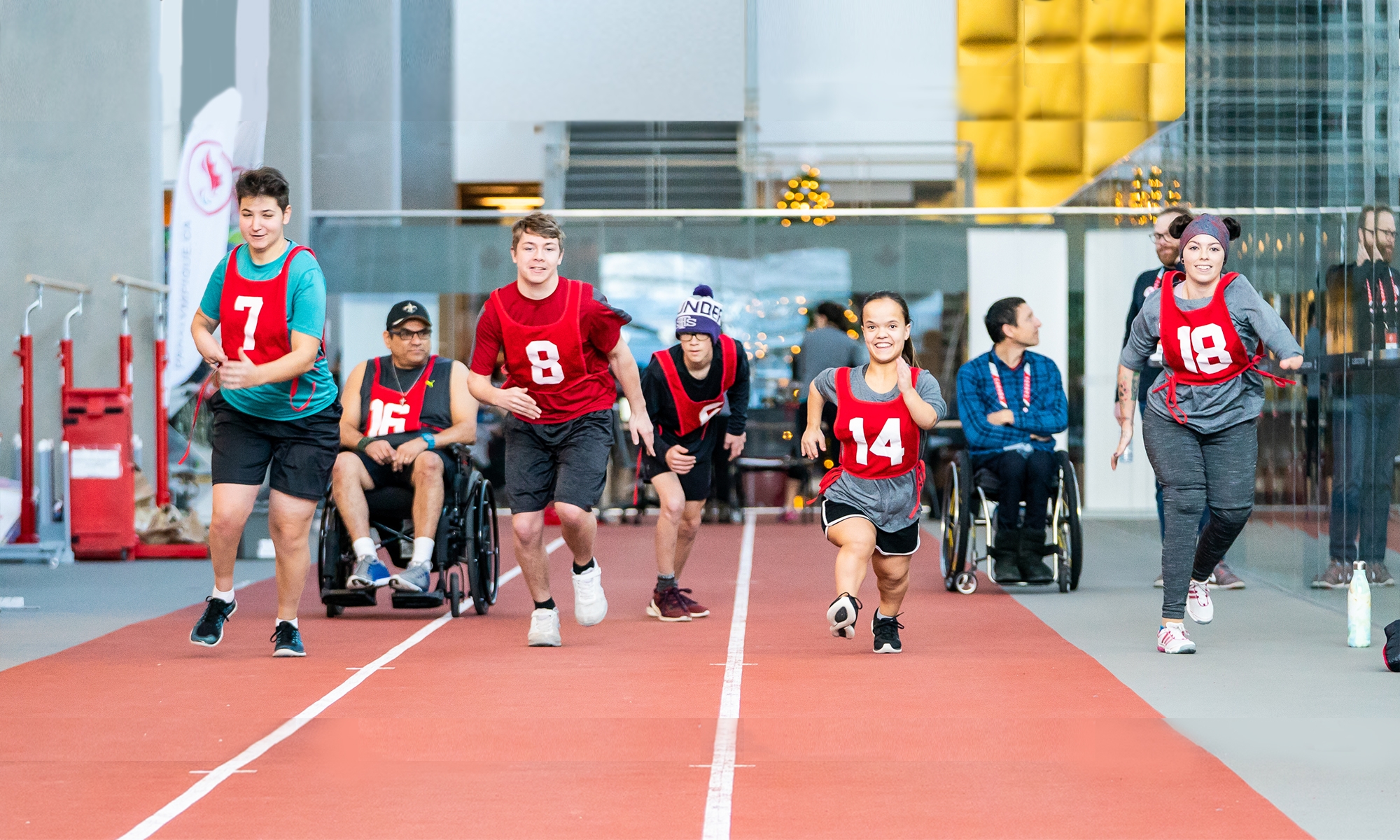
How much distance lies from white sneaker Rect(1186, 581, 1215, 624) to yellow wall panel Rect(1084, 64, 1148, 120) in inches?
377

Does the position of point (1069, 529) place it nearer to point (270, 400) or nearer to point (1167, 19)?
point (270, 400)

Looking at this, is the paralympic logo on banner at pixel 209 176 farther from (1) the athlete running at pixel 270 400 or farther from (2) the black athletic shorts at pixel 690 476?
(1) the athlete running at pixel 270 400

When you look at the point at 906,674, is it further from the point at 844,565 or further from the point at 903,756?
the point at 903,756

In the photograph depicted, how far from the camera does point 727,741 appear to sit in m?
4.75

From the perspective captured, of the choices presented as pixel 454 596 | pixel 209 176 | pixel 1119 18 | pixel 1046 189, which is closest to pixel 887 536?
pixel 454 596

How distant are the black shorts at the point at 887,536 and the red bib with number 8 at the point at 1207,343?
1.21 m

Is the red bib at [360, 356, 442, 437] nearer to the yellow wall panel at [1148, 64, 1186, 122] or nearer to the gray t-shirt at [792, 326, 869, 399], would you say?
the gray t-shirt at [792, 326, 869, 399]

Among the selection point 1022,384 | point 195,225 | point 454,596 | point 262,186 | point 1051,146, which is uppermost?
point 1051,146

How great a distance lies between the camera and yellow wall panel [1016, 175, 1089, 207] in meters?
16.3

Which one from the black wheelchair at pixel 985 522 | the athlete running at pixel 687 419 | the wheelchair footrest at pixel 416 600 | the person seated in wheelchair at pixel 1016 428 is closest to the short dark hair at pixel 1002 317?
the person seated in wheelchair at pixel 1016 428

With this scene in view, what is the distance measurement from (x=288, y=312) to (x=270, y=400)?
0.35 metres

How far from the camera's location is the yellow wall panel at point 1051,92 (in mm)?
15797

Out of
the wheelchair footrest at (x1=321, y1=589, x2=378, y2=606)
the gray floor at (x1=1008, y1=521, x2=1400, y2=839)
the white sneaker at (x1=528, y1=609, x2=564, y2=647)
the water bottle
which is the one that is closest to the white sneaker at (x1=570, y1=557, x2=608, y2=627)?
the white sneaker at (x1=528, y1=609, x2=564, y2=647)

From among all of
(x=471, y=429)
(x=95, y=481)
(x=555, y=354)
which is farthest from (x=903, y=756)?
Answer: (x=95, y=481)
